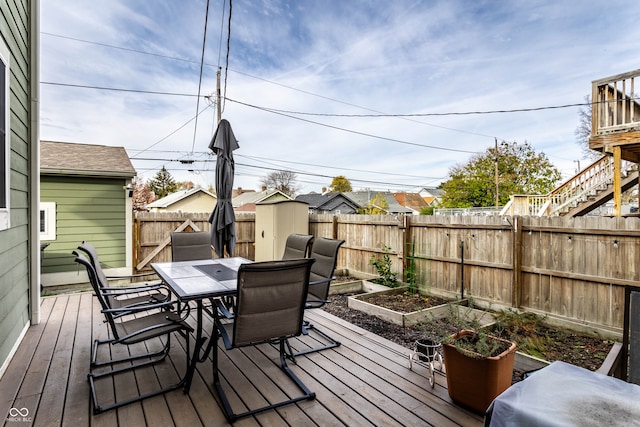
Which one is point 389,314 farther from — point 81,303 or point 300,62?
point 300,62

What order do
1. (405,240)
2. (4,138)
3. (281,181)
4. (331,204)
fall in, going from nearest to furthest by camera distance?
(4,138) → (405,240) → (331,204) → (281,181)

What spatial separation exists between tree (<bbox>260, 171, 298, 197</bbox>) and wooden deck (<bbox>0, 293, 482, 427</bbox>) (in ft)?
104

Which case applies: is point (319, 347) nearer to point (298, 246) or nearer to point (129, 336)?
point (298, 246)

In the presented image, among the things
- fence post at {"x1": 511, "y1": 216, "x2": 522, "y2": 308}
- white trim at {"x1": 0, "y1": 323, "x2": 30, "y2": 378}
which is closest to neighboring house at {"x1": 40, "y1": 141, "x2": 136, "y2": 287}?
white trim at {"x1": 0, "y1": 323, "x2": 30, "y2": 378}

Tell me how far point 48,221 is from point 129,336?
6.22 m

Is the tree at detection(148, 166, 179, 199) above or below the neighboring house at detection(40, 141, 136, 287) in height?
above

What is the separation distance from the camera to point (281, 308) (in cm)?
236

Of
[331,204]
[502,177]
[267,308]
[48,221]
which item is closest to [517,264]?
[267,308]

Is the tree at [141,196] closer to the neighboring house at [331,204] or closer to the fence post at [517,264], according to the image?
the neighboring house at [331,204]

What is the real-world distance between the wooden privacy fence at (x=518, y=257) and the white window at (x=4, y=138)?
4521 millimetres

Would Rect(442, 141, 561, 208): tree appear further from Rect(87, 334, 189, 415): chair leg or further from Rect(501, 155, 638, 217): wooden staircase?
Rect(87, 334, 189, 415): chair leg

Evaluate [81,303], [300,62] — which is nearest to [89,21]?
[300,62]

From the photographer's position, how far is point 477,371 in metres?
2.11

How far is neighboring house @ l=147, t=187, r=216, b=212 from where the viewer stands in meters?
19.5
